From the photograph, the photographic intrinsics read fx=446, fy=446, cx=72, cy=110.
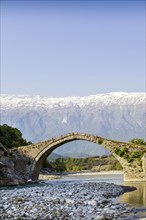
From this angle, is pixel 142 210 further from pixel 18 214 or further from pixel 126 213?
pixel 18 214

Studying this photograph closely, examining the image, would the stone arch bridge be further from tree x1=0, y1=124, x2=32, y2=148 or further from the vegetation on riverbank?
the vegetation on riverbank

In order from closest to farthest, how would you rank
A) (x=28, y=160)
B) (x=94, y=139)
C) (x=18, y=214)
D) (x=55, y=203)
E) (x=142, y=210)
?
(x=18, y=214), (x=142, y=210), (x=55, y=203), (x=94, y=139), (x=28, y=160)

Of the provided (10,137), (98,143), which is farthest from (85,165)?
(98,143)

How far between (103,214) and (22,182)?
31.0m

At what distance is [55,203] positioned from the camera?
26531 millimetres

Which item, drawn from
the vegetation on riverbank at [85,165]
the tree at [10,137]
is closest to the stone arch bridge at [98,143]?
the tree at [10,137]

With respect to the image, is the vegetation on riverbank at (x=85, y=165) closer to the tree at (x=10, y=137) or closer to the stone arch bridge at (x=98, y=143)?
the tree at (x=10, y=137)

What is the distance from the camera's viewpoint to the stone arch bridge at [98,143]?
50.2 meters

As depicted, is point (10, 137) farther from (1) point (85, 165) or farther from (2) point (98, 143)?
(1) point (85, 165)

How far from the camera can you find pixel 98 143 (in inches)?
2114

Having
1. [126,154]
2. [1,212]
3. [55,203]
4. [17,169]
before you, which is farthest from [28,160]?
[1,212]

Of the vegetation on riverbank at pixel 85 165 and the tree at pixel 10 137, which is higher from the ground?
the tree at pixel 10 137

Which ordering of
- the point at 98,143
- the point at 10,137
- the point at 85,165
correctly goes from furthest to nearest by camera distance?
1. the point at 85,165
2. the point at 10,137
3. the point at 98,143

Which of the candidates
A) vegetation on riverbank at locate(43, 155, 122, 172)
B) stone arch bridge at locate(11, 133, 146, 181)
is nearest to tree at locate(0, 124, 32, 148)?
vegetation on riverbank at locate(43, 155, 122, 172)
